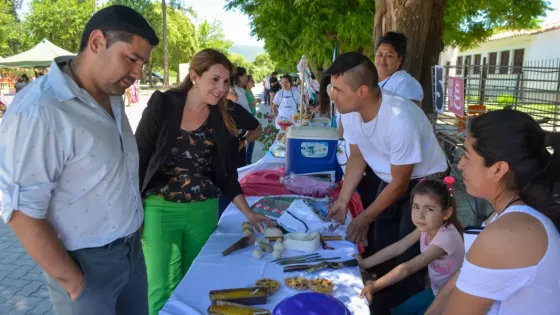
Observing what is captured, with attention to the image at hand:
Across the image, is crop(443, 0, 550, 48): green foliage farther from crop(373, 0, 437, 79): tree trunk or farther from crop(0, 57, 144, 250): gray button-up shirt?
crop(0, 57, 144, 250): gray button-up shirt

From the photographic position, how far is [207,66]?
2.37 metres

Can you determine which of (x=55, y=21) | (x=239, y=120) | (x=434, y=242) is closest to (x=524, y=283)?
(x=434, y=242)

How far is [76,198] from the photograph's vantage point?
4.68 feet

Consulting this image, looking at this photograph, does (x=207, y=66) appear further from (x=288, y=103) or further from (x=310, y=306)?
(x=288, y=103)

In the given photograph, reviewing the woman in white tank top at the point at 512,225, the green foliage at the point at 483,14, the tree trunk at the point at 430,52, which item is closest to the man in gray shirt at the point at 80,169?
the woman in white tank top at the point at 512,225

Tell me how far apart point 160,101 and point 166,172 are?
374mm

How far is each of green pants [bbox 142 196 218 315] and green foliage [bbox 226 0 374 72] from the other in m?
7.34

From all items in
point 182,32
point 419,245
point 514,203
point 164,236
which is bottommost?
point 419,245

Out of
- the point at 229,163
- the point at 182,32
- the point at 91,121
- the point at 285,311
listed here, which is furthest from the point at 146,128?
the point at 182,32

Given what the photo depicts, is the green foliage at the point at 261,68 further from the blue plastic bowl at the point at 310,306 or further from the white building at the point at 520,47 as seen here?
the blue plastic bowl at the point at 310,306

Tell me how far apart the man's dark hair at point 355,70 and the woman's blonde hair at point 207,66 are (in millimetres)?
622

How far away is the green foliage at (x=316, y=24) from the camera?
30.1ft

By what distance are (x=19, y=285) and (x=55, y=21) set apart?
33.5 m

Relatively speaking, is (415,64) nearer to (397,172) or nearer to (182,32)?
(397,172)
